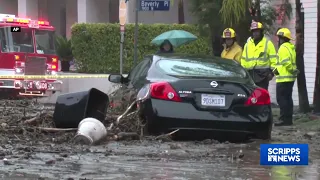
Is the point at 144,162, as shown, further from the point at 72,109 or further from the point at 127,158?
the point at 72,109

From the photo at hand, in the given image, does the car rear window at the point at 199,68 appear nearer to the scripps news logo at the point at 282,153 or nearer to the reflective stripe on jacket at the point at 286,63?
the reflective stripe on jacket at the point at 286,63

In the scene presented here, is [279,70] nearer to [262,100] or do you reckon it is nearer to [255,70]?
[255,70]

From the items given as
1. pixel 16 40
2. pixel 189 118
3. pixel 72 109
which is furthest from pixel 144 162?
pixel 16 40

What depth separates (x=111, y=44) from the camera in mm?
22375

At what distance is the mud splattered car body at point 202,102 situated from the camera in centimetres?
857

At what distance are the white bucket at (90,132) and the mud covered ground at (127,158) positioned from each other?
0.38 ft

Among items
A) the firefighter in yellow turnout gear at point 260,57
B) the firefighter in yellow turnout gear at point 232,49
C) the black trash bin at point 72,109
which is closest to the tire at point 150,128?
the black trash bin at point 72,109

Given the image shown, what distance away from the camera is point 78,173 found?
6.39 meters

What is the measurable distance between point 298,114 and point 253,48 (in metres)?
2.60

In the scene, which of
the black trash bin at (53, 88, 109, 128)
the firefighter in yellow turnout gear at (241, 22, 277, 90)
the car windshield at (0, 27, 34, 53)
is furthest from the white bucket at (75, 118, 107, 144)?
the car windshield at (0, 27, 34, 53)

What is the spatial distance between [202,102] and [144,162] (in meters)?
1.71

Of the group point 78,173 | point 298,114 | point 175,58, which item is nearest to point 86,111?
point 175,58

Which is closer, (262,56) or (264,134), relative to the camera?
(264,134)

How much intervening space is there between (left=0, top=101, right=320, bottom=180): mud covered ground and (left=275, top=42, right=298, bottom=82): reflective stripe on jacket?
79.1 inches
